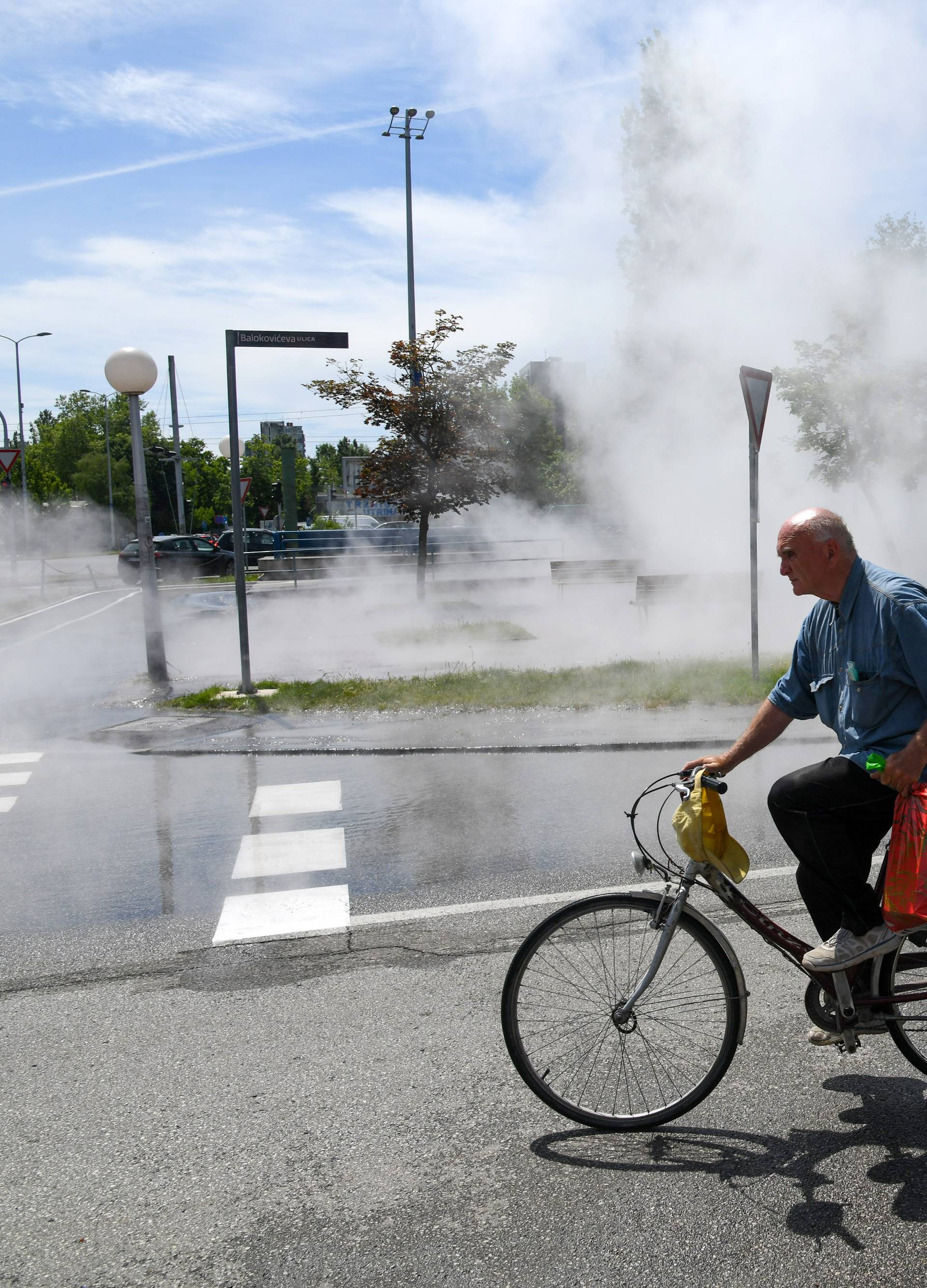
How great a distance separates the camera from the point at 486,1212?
253 centimetres

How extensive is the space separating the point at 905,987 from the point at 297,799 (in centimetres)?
428

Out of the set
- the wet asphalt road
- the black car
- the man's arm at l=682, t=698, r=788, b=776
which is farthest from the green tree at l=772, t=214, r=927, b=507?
the black car

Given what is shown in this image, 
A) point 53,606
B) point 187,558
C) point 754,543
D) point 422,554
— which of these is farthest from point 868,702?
point 187,558

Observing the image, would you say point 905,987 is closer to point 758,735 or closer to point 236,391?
point 758,735

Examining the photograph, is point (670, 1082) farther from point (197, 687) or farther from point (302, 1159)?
point (197, 687)

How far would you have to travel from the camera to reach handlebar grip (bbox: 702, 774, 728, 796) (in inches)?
111

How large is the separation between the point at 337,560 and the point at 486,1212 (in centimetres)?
2763

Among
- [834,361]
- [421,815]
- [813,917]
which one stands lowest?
[421,815]

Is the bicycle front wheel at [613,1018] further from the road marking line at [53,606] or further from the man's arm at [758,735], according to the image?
the road marking line at [53,606]

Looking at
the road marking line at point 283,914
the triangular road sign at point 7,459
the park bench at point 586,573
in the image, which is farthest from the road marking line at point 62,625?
the road marking line at point 283,914

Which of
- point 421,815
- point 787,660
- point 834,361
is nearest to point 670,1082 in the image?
point 421,815

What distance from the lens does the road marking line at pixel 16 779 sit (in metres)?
7.32

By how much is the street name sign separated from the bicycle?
7007 mm

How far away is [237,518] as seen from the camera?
967 centimetres
